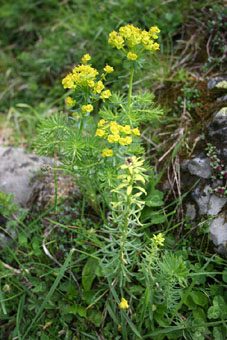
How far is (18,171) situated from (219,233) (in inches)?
73.3

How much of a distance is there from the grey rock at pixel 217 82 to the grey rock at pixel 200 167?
70 cm

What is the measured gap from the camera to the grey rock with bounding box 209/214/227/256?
2.01 metres

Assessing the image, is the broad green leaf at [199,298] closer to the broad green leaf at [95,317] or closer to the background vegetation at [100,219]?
the background vegetation at [100,219]

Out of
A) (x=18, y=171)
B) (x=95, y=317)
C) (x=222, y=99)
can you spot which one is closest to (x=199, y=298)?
(x=95, y=317)

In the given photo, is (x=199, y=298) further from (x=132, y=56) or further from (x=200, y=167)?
(x=132, y=56)

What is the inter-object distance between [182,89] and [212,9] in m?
0.88

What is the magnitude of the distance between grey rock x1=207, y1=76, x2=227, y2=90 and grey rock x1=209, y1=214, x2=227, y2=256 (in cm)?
112

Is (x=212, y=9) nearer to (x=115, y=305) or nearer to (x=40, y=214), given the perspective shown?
(x=40, y=214)

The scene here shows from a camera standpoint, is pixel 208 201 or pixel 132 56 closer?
pixel 132 56

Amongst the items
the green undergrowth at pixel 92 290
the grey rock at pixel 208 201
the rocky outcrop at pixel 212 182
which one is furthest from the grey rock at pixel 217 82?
the green undergrowth at pixel 92 290

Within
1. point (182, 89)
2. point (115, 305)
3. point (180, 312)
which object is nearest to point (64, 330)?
point (115, 305)

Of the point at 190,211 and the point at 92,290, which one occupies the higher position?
the point at 190,211

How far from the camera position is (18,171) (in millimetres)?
2871

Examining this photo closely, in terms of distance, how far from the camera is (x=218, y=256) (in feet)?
6.55
